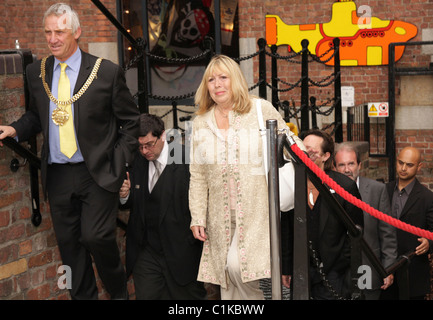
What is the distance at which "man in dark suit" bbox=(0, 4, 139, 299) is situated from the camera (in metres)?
3.44

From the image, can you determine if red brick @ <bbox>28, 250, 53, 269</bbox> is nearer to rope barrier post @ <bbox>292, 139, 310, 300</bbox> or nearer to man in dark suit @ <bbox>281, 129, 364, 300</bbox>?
man in dark suit @ <bbox>281, 129, 364, 300</bbox>

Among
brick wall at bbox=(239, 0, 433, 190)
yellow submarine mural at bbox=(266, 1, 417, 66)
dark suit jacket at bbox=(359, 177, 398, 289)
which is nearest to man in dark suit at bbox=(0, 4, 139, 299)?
dark suit jacket at bbox=(359, 177, 398, 289)

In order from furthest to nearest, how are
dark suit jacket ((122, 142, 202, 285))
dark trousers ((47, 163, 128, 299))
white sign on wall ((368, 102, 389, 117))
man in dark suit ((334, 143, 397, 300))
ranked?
white sign on wall ((368, 102, 389, 117)) → man in dark suit ((334, 143, 397, 300)) → dark suit jacket ((122, 142, 202, 285)) → dark trousers ((47, 163, 128, 299))

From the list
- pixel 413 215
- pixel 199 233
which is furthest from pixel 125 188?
pixel 413 215

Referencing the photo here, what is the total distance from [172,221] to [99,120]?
3.00 feet

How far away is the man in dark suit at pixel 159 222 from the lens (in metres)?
4.06

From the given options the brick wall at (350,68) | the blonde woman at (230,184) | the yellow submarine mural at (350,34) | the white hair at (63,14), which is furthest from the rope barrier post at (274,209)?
the yellow submarine mural at (350,34)

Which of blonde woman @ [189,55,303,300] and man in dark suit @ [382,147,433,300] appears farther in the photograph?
man in dark suit @ [382,147,433,300]

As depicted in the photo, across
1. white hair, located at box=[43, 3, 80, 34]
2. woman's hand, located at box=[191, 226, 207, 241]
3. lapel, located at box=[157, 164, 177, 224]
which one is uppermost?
white hair, located at box=[43, 3, 80, 34]

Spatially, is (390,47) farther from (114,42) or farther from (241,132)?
(241,132)

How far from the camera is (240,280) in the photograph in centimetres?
361

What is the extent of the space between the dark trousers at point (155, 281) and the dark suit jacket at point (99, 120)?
818 mm

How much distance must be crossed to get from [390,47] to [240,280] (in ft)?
22.3

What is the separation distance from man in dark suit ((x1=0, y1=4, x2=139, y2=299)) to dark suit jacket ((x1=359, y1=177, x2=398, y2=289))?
1.87 metres
